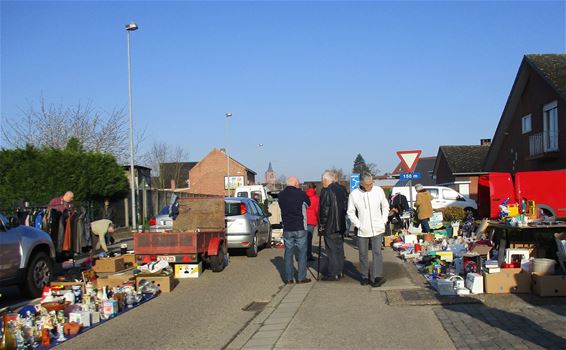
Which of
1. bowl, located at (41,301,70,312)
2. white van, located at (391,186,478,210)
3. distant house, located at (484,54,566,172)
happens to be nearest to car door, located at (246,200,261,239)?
bowl, located at (41,301,70,312)

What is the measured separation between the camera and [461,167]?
49281mm

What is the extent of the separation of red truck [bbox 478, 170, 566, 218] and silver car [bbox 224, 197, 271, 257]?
19.4ft

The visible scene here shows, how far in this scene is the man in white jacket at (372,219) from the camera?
9.59 m

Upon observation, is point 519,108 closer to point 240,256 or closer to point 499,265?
point 240,256

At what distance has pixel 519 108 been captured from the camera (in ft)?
109

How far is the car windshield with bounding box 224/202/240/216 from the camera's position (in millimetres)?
15445

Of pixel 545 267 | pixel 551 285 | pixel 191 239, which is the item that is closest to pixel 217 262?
pixel 191 239

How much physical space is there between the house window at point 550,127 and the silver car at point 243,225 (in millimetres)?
18312

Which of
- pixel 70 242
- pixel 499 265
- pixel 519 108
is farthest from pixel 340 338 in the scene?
pixel 519 108

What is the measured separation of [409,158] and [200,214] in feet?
22.6

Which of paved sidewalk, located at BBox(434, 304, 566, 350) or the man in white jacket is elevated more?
the man in white jacket

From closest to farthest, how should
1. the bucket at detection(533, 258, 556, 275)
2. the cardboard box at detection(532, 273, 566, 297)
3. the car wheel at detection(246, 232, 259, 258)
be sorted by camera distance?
1. the cardboard box at detection(532, 273, 566, 297)
2. the bucket at detection(533, 258, 556, 275)
3. the car wheel at detection(246, 232, 259, 258)

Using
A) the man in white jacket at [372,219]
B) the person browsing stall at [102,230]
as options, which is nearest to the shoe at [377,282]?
the man in white jacket at [372,219]

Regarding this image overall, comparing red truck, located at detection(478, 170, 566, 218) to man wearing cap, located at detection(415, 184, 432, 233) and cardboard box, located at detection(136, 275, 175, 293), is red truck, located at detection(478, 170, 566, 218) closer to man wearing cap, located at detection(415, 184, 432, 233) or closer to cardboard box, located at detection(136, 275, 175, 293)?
man wearing cap, located at detection(415, 184, 432, 233)
